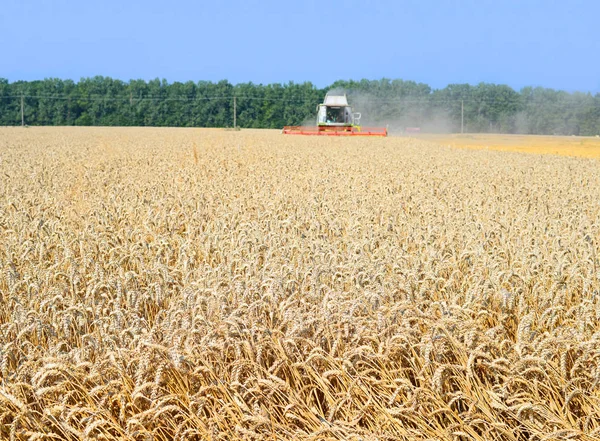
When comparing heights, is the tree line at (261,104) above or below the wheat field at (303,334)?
above

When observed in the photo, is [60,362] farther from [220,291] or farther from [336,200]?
[336,200]

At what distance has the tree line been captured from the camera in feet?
256

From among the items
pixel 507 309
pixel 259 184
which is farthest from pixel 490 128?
pixel 507 309

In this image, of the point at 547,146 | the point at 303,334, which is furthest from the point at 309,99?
the point at 303,334

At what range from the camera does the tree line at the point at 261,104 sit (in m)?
78.1


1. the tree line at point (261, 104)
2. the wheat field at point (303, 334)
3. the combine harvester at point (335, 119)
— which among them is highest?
the tree line at point (261, 104)

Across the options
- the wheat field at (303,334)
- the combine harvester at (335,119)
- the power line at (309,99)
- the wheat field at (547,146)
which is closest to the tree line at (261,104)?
the power line at (309,99)

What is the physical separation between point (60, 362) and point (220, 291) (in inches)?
39.3

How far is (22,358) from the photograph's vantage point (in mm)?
3256

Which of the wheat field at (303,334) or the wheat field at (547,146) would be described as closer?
the wheat field at (303,334)

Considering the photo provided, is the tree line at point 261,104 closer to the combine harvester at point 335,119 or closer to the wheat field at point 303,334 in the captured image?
the combine harvester at point 335,119

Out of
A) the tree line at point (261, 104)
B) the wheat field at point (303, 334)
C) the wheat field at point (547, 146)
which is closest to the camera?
the wheat field at point (303, 334)

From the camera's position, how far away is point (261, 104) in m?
83.4

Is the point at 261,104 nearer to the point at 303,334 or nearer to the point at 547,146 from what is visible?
the point at 547,146
